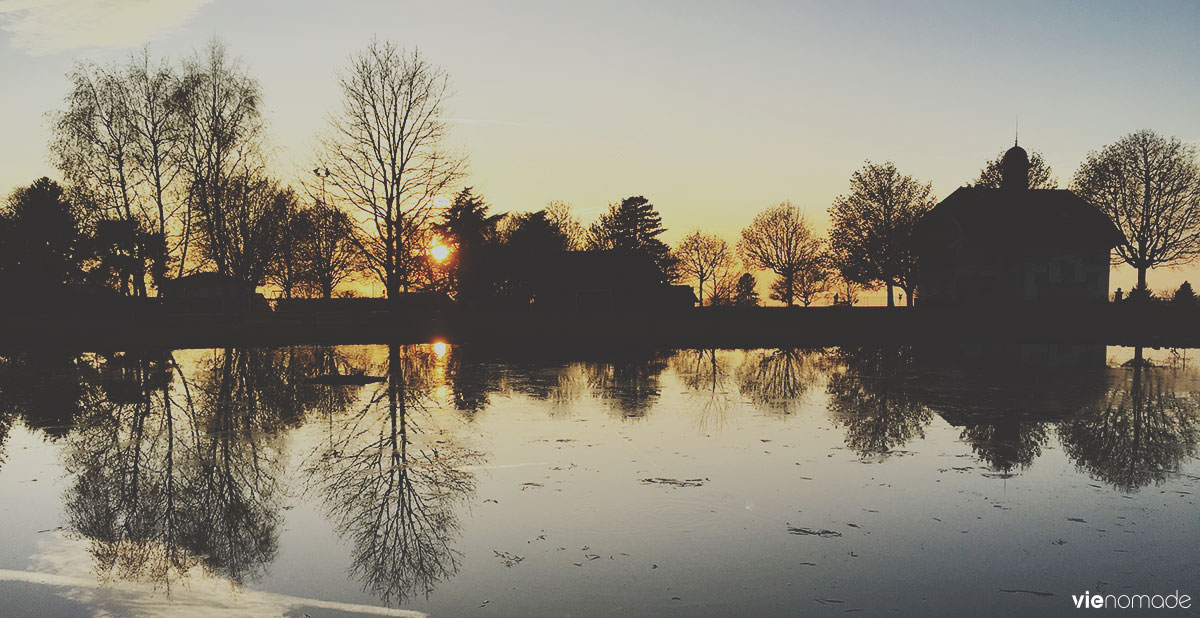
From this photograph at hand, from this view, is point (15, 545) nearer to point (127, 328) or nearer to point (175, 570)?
point (175, 570)

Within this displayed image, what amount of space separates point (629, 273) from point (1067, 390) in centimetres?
5216

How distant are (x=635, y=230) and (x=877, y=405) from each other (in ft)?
258

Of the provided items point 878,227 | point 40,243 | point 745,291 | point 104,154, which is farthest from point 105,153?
point 745,291

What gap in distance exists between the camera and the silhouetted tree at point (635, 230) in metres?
92.8

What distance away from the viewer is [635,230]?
93250 millimetres

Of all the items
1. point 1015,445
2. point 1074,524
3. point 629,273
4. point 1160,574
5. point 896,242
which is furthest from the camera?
point 629,273

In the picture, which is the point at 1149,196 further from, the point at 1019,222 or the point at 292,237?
the point at 292,237

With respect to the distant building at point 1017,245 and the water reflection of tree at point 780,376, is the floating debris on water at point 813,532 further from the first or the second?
Result: the distant building at point 1017,245

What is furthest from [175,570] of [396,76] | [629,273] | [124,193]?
[629,273]

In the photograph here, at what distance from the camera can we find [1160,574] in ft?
21.4

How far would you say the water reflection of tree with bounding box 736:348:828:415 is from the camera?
642 inches

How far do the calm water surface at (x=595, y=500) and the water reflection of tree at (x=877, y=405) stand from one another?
4.4 inches

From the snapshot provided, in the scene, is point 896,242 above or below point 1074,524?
above

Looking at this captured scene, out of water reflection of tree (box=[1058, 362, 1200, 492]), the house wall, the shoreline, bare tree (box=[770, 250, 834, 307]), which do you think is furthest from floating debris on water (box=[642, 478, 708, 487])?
bare tree (box=[770, 250, 834, 307])
